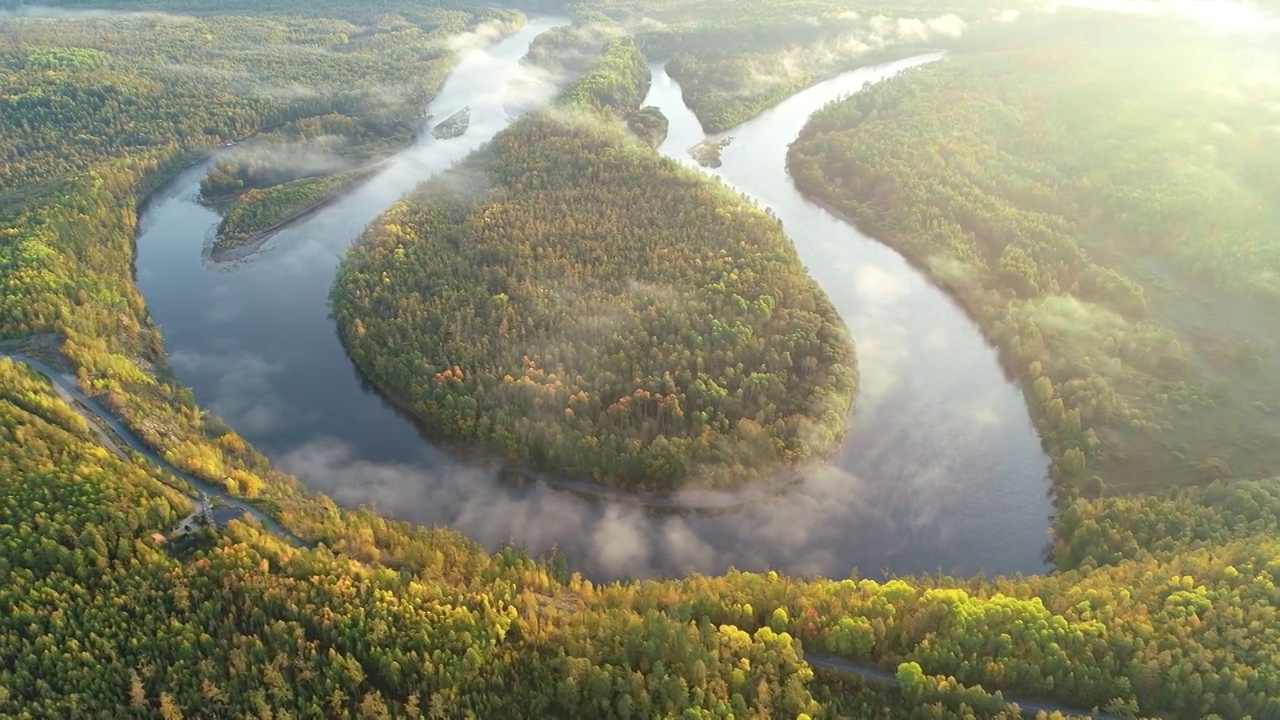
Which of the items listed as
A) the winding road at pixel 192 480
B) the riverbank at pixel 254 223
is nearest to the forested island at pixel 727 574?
the winding road at pixel 192 480

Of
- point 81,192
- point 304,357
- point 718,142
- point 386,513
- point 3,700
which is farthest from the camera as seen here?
point 718,142

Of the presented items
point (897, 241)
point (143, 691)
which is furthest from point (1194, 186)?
point (143, 691)

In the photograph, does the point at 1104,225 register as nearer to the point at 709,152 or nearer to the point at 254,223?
the point at 709,152

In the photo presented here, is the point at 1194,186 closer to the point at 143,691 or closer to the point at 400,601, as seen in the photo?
the point at 400,601

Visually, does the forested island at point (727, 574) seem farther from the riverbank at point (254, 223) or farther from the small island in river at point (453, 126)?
the small island in river at point (453, 126)

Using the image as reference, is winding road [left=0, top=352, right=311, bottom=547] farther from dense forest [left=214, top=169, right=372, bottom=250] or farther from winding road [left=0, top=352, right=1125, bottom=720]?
dense forest [left=214, top=169, right=372, bottom=250]
